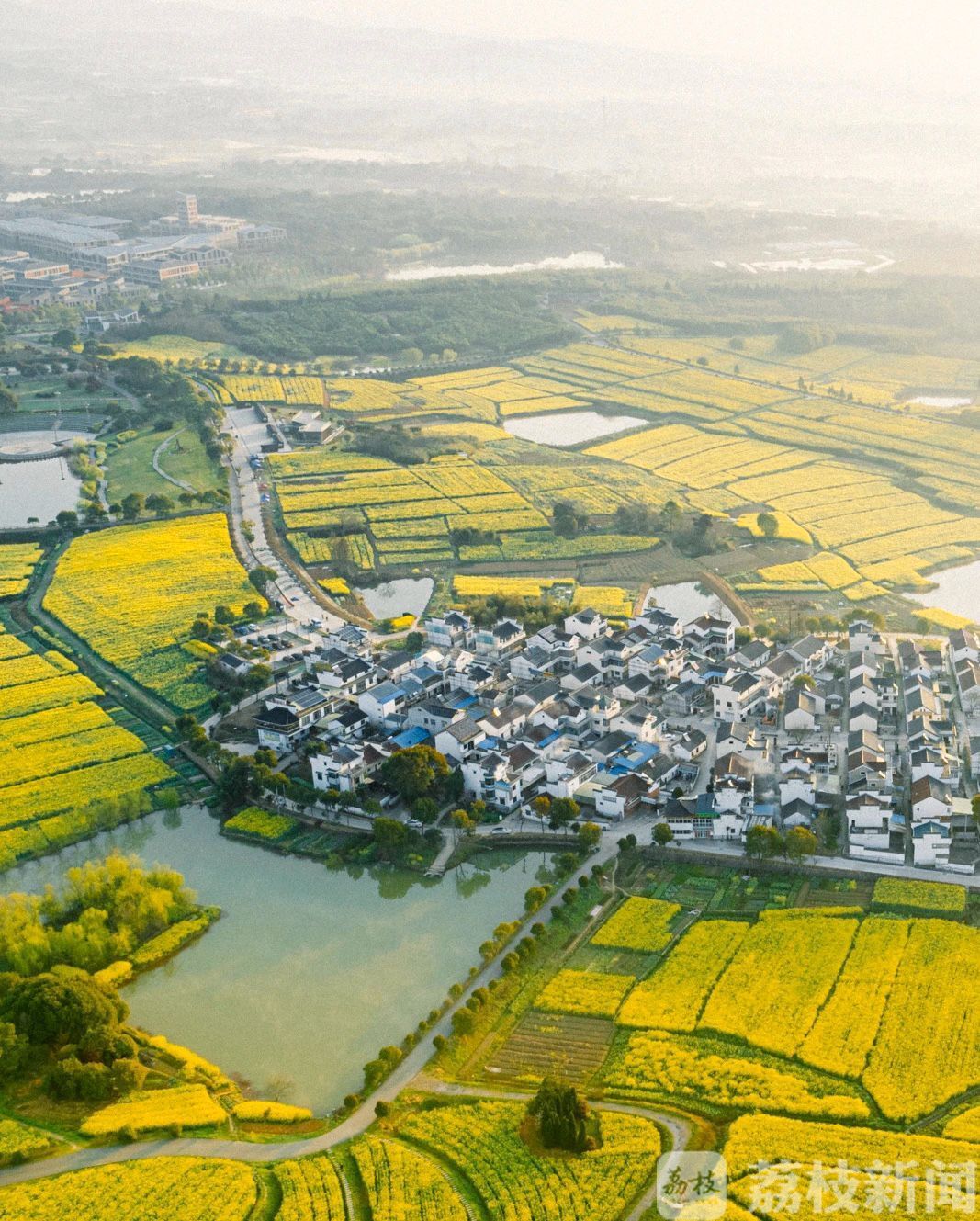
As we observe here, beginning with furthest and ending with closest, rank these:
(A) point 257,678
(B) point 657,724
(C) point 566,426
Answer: (C) point 566,426 < (A) point 257,678 < (B) point 657,724

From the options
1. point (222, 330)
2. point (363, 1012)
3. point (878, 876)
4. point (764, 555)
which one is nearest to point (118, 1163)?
point (363, 1012)

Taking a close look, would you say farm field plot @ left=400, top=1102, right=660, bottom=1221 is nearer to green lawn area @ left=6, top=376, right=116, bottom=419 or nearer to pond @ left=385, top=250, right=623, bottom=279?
green lawn area @ left=6, top=376, right=116, bottom=419

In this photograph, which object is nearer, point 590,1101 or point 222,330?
point 590,1101

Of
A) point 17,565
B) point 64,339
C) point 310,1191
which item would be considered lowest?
point 310,1191

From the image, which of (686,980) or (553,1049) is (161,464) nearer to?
(686,980)

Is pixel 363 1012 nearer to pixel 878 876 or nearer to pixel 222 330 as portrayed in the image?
pixel 878 876

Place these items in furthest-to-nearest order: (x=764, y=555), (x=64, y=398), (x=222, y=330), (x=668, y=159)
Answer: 1. (x=668, y=159)
2. (x=222, y=330)
3. (x=64, y=398)
4. (x=764, y=555)

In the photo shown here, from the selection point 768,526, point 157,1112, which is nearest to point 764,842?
point 157,1112
